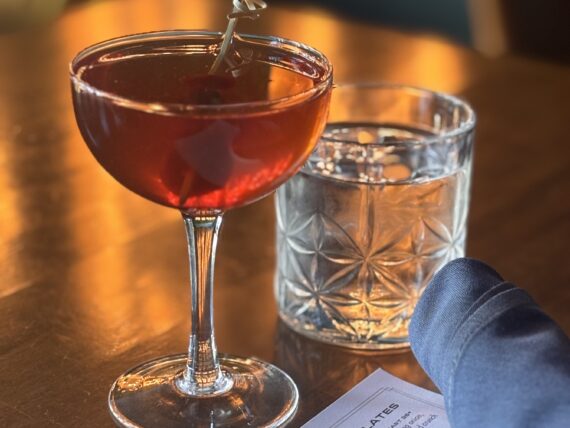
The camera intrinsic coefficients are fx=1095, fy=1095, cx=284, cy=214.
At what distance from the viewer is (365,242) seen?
0.73 meters

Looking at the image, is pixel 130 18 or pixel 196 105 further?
pixel 130 18

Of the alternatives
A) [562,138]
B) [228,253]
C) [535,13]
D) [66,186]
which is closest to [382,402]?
[228,253]

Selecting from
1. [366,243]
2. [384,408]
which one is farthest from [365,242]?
[384,408]

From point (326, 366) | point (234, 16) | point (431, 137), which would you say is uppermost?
point (234, 16)

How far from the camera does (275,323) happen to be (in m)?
0.76

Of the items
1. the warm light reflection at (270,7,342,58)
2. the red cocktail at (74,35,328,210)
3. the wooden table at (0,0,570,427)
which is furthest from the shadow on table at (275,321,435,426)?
the warm light reflection at (270,7,342,58)

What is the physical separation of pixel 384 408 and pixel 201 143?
0.20 meters

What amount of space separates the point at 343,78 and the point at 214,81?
67 cm

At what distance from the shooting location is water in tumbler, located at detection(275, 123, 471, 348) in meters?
0.73

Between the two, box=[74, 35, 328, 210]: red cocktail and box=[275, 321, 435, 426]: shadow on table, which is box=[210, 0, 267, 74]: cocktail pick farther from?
box=[275, 321, 435, 426]: shadow on table

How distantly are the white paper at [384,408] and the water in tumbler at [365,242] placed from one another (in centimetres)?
6

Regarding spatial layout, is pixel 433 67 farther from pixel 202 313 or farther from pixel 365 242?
pixel 202 313

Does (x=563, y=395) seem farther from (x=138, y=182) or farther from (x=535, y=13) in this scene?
(x=535, y=13)

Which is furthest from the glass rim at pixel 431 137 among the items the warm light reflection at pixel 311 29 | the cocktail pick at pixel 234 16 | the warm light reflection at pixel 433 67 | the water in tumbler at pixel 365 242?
the warm light reflection at pixel 311 29
